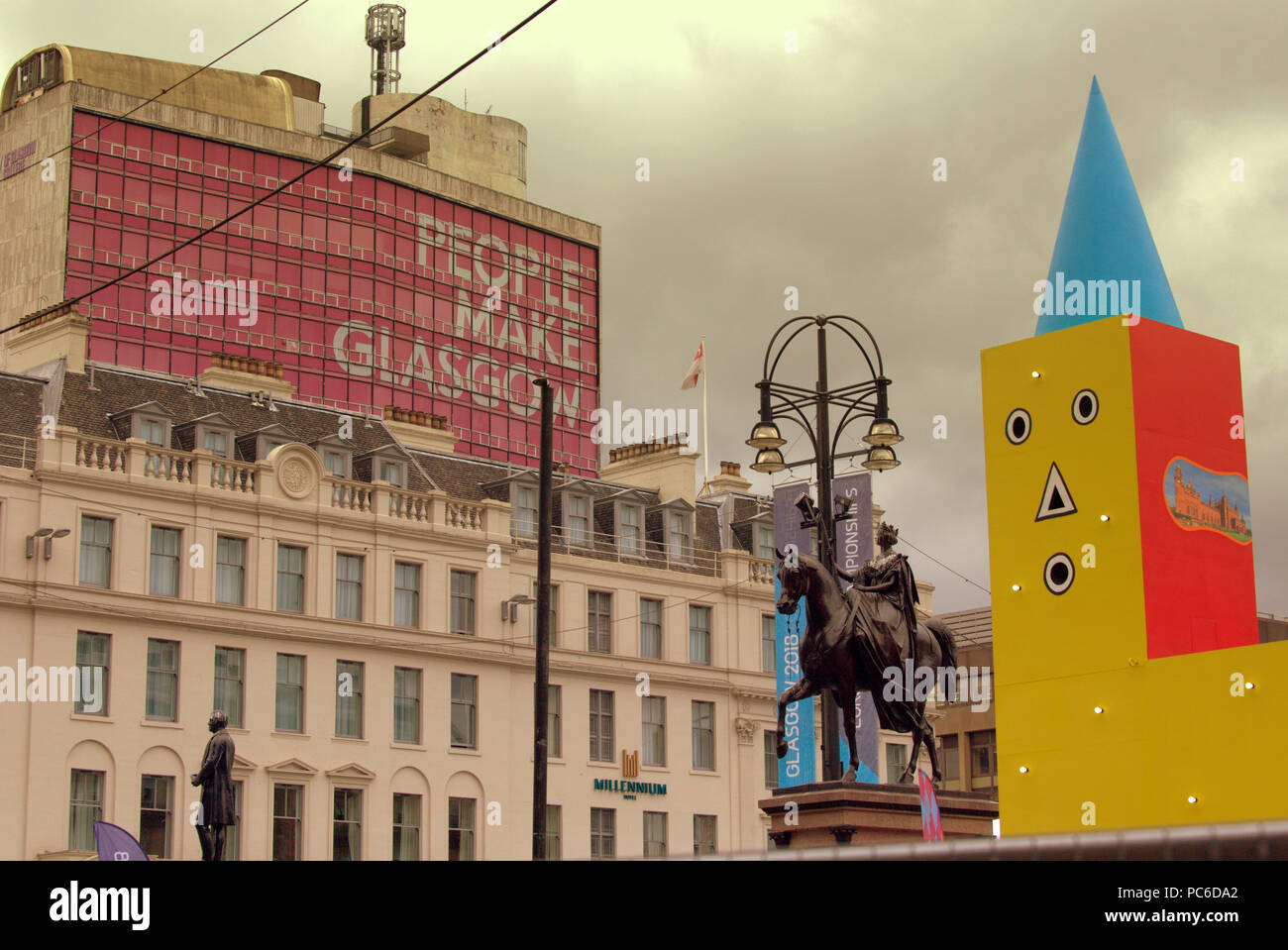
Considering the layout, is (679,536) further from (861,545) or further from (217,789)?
(217,789)

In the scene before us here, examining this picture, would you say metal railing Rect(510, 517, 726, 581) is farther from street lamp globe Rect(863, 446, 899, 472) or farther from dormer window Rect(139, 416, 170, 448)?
street lamp globe Rect(863, 446, 899, 472)

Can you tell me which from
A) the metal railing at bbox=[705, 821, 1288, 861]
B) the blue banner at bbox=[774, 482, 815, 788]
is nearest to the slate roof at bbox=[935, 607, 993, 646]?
the blue banner at bbox=[774, 482, 815, 788]

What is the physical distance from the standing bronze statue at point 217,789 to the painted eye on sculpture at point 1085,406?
1331cm

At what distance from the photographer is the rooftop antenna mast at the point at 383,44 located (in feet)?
395

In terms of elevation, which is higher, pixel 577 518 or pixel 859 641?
pixel 577 518

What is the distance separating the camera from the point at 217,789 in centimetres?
2695

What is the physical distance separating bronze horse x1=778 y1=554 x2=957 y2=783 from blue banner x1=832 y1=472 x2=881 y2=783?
10360mm

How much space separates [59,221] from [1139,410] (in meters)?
73.6

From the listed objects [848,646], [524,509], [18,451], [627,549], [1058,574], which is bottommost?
[848,646]

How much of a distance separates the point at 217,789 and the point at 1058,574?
12785 millimetres

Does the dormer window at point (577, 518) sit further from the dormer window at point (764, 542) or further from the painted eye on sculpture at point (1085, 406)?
the painted eye on sculpture at point (1085, 406)

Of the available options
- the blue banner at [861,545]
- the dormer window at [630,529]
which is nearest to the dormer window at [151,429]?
the dormer window at [630,529]

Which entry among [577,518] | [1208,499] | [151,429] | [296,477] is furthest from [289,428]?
[1208,499]
